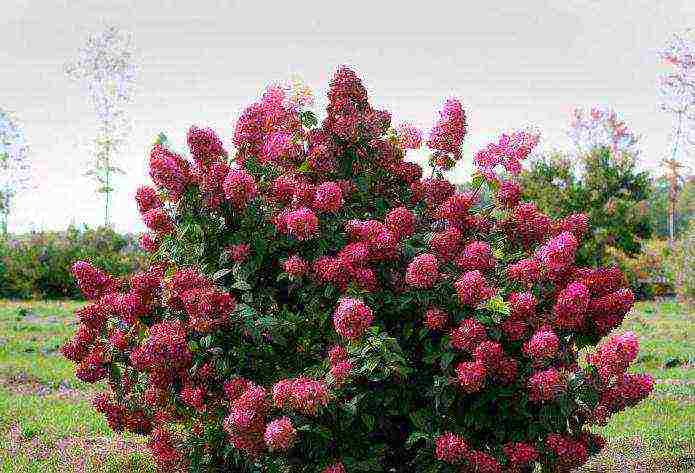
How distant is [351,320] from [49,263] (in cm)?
2096

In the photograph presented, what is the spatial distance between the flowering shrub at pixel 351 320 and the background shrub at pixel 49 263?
18525 millimetres

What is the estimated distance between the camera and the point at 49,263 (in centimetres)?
2302

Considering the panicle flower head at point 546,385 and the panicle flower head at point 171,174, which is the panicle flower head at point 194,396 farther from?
the panicle flower head at point 546,385

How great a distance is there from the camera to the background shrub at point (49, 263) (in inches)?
902

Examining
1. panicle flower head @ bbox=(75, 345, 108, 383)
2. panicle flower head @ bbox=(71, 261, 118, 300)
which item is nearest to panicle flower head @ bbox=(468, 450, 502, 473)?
panicle flower head @ bbox=(75, 345, 108, 383)

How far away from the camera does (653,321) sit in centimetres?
1585

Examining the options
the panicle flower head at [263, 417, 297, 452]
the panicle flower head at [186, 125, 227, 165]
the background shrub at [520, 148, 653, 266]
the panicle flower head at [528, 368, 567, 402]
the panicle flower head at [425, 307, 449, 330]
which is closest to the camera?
the panicle flower head at [263, 417, 297, 452]

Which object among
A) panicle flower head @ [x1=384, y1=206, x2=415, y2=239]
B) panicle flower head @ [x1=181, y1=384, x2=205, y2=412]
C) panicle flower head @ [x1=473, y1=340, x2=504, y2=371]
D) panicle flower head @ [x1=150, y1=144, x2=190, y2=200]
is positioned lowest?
panicle flower head @ [x1=181, y1=384, x2=205, y2=412]

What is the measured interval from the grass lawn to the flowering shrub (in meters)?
1.95

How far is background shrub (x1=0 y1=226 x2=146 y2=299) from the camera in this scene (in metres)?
22.9

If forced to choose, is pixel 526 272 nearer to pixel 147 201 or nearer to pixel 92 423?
pixel 147 201

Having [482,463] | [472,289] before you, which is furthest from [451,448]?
[472,289]

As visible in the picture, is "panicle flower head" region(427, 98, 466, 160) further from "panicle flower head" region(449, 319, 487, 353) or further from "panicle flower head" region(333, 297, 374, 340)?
"panicle flower head" region(333, 297, 374, 340)

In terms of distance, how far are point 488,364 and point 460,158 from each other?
1.53 metres
